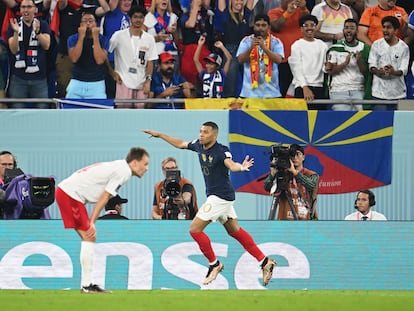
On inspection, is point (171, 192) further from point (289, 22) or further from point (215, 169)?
point (289, 22)

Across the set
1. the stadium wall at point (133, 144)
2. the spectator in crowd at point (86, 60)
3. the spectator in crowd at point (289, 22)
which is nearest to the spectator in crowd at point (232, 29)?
the spectator in crowd at point (289, 22)

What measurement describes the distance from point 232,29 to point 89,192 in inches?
233

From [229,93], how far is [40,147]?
10.5ft

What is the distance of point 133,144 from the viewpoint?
16.2 m

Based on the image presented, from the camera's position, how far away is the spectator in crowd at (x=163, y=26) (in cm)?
1752

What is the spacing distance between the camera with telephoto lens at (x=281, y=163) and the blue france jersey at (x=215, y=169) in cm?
91

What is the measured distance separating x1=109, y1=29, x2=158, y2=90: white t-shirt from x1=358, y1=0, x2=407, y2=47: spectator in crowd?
3.47 metres

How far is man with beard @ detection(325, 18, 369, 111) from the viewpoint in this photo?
17.0 metres

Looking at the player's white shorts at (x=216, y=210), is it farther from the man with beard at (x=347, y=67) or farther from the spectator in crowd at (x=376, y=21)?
the spectator in crowd at (x=376, y=21)

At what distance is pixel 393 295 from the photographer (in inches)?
487

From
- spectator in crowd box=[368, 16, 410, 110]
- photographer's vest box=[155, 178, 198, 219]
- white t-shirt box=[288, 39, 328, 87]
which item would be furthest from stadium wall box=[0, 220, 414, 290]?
white t-shirt box=[288, 39, 328, 87]

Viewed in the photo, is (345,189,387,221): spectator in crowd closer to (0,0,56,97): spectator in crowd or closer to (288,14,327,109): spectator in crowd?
(288,14,327,109): spectator in crowd

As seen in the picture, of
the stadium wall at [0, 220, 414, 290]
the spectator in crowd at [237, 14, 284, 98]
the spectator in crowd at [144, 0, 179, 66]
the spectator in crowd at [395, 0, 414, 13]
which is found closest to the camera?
the stadium wall at [0, 220, 414, 290]

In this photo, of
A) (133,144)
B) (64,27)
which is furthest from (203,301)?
(64,27)
